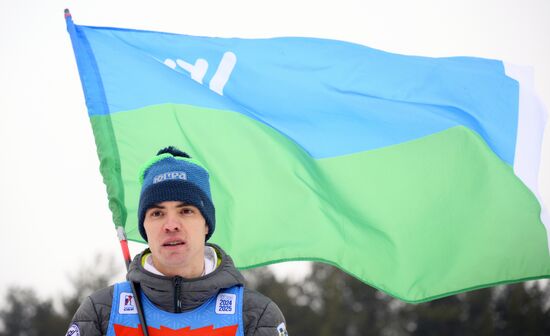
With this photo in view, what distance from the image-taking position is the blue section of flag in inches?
280

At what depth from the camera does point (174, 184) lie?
16.4ft

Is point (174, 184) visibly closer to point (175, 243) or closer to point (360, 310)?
point (175, 243)

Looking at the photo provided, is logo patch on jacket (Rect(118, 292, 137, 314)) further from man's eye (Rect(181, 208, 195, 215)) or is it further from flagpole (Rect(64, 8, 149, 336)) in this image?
man's eye (Rect(181, 208, 195, 215))

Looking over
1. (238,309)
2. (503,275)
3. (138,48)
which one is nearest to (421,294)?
(503,275)

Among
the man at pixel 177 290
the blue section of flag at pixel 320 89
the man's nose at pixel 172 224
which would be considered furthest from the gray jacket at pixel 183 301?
the blue section of flag at pixel 320 89

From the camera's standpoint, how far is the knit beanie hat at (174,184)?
4957 millimetres

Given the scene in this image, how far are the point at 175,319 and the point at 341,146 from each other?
2.88 meters

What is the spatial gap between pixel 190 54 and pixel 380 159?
1701 mm

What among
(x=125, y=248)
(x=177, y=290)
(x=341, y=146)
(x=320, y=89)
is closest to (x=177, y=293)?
(x=177, y=290)

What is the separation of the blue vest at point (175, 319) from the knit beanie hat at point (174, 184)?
1.69 ft

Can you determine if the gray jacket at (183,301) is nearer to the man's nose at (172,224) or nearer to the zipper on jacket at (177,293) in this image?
the zipper on jacket at (177,293)

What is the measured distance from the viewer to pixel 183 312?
465cm

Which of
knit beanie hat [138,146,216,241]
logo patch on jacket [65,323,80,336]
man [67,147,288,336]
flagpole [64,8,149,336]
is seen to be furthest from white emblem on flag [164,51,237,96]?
logo patch on jacket [65,323,80,336]

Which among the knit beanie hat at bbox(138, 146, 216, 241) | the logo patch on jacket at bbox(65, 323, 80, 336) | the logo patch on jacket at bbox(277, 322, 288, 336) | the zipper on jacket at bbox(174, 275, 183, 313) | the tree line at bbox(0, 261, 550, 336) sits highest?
the knit beanie hat at bbox(138, 146, 216, 241)
